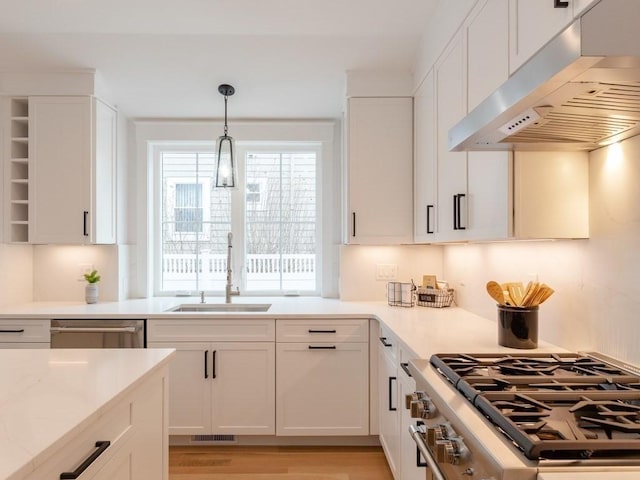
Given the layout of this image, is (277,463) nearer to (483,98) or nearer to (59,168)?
(483,98)

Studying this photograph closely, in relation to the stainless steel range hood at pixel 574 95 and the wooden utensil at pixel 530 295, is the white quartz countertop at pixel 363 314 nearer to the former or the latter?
the wooden utensil at pixel 530 295

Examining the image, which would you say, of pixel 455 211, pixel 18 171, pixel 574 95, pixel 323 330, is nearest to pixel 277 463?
pixel 323 330

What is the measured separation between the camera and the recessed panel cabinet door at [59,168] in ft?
9.87

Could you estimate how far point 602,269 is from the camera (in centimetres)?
153

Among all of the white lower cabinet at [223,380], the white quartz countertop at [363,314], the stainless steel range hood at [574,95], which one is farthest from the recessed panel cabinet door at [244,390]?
the stainless steel range hood at [574,95]

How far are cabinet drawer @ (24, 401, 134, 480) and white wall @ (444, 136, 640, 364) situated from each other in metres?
1.60

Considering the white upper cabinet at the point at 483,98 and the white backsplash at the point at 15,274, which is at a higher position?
the white upper cabinet at the point at 483,98

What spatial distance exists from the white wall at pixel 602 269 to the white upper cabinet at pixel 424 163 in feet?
2.36

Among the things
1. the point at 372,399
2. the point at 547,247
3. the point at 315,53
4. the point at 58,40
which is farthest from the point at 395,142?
the point at 58,40

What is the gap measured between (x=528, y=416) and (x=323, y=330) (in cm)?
184

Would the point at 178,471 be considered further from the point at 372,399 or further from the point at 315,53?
the point at 315,53

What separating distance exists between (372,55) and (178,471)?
2.87 meters

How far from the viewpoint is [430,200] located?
8.64 ft

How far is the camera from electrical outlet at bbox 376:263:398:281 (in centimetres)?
331
